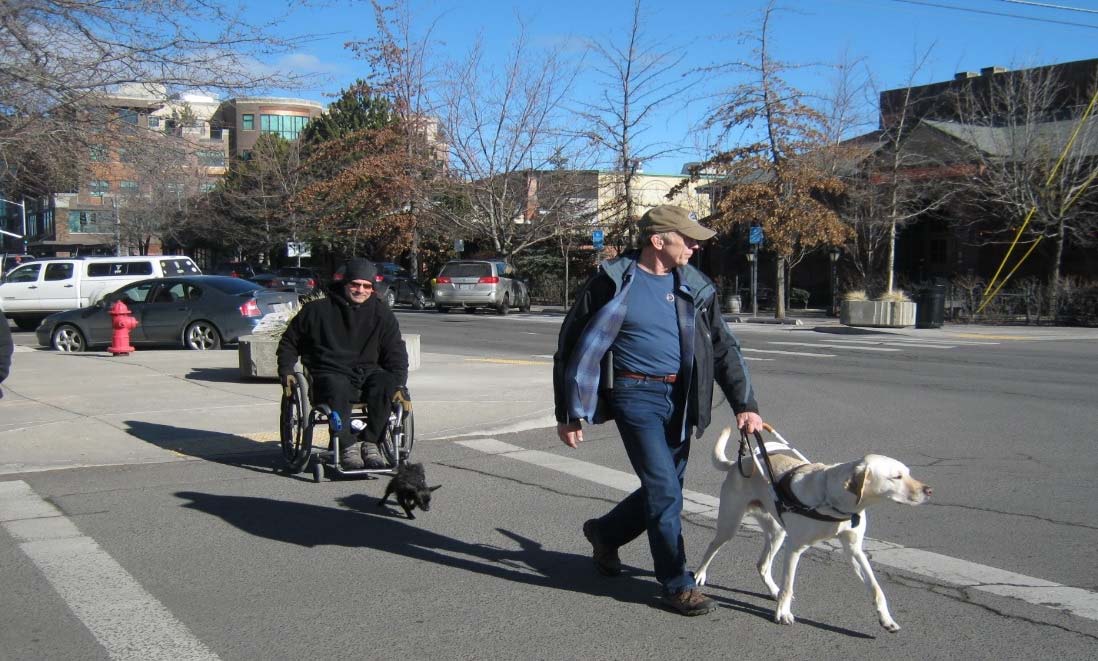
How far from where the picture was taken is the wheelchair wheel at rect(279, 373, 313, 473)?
718cm

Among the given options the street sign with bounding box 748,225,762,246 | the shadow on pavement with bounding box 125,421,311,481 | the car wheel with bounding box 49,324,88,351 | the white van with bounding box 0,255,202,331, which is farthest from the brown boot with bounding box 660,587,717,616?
the street sign with bounding box 748,225,762,246

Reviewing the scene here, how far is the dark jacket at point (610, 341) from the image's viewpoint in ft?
14.4

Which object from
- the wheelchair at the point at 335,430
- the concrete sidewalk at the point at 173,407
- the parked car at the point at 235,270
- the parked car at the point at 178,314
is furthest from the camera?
the parked car at the point at 235,270

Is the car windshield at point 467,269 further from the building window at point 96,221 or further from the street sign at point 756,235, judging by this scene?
the building window at point 96,221

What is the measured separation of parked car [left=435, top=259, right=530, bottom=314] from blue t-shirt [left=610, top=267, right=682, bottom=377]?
2775 centimetres

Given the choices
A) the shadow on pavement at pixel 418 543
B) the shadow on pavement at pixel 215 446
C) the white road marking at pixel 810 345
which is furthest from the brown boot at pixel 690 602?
the white road marking at pixel 810 345

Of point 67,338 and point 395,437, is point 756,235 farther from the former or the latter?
point 395,437

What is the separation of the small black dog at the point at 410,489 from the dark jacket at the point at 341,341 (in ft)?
3.80

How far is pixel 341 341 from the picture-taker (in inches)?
286

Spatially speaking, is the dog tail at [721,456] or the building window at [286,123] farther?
the building window at [286,123]

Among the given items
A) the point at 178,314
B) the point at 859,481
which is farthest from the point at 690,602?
the point at 178,314

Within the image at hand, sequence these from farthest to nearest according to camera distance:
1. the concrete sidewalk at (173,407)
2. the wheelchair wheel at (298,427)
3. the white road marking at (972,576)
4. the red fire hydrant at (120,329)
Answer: the red fire hydrant at (120,329), the concrete sidewalk at (173,407), the wheelchair wheel at (298,427), the white road marking at (972,576)

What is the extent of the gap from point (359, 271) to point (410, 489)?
6.21 ft

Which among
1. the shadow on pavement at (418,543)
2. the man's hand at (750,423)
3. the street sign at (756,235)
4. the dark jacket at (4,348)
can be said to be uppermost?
the street sign at (756,235)
